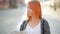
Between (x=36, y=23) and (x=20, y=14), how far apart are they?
0.57 ft

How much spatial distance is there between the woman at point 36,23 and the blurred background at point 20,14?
35 mm

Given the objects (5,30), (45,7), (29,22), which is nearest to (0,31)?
(5,30)

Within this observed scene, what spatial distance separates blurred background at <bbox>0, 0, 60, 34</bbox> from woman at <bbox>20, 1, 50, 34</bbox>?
35mm

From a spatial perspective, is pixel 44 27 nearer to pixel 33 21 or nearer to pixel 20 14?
pixel 33 21

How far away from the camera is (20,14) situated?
1.42 metres

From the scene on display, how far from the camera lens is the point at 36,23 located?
1449 mm

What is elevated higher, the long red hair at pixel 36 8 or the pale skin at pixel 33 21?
the long red hair at pixel 36 8

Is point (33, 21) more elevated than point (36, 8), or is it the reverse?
point (36, 8)

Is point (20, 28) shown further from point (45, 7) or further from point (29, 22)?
point (45, 7)

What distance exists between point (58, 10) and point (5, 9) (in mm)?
483

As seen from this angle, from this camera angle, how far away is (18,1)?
141cm

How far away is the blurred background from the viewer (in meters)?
1.40

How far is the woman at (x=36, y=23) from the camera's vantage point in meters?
1.42

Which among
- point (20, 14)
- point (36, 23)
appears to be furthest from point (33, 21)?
point (20, 14)
